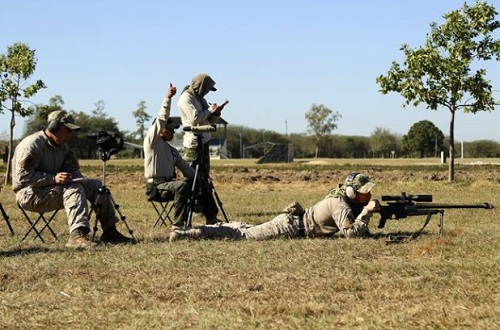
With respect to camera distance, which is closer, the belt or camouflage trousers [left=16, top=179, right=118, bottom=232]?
camouflage trousers [left=16, top=179, right=118, bottom=232]

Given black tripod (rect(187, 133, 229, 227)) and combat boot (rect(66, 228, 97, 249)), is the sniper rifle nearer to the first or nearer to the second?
black tripod (rect(187, 133, 229, 227))

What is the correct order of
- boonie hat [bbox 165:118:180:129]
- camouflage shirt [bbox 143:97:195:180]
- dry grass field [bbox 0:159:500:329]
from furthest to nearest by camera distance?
1. boonie hat [bbox 165:118:180:129]
2. camouflage shirt [bbox 143:97:195:180]
3. dry grass field [bbox 0:159:500:329]

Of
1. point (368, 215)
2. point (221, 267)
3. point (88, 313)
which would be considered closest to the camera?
point (88, 313)

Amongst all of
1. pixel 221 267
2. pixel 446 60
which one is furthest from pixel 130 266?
pixel 446 60

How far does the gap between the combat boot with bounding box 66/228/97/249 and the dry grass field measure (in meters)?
0.17

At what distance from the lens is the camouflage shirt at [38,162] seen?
996cm

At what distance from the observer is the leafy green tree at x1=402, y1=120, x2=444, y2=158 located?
301 ft

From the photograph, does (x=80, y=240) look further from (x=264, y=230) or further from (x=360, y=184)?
(x=360, y=184)

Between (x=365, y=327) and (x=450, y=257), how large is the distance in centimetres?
288

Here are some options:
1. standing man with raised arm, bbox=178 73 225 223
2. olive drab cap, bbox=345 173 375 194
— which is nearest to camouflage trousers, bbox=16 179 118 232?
standing man with raised arm, bbox=178 73 225 223

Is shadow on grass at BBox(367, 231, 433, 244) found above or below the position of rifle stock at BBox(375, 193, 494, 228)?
below

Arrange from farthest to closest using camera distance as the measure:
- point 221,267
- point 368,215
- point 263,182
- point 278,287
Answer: point 263,182, point 368,215, point 221,267, point 278,287

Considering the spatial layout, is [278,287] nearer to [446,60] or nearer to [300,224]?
[300,224]

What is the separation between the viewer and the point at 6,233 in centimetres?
1205
